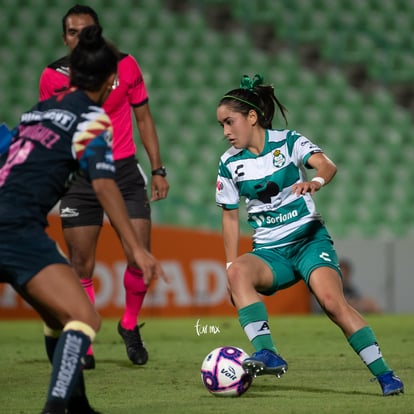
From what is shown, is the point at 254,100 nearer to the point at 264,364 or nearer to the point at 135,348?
the point at 264,364

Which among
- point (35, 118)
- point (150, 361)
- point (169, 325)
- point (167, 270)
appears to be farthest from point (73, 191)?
point (167, 270)

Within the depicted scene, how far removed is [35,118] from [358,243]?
848cm

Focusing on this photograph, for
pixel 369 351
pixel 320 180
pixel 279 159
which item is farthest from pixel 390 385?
pixel 279 159

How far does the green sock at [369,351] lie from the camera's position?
486cm

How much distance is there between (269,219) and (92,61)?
1752 millimetres

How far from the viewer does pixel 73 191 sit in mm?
6258

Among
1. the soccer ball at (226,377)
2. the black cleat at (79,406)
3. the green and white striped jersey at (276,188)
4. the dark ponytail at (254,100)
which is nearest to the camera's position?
the black cleat at (79,406)

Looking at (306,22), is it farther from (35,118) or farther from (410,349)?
(35,118)

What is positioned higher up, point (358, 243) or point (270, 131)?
point (270, 131)

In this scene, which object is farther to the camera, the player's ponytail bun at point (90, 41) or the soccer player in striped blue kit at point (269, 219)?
the soccer player in striped blue kit at point (269, 219)

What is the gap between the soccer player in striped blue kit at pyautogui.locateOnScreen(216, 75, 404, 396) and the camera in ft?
16.5

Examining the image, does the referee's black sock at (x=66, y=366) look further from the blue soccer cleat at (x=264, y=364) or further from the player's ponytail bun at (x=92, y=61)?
the blue soccer cleat at (x=264, y=364)

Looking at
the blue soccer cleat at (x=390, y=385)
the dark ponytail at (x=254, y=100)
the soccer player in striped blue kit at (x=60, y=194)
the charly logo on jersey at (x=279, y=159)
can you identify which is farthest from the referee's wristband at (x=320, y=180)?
the soccer player in striped blue kit at (x=60, y=194)

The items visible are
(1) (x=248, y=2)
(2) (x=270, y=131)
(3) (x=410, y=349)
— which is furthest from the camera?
(1) (x=248, y=2)
